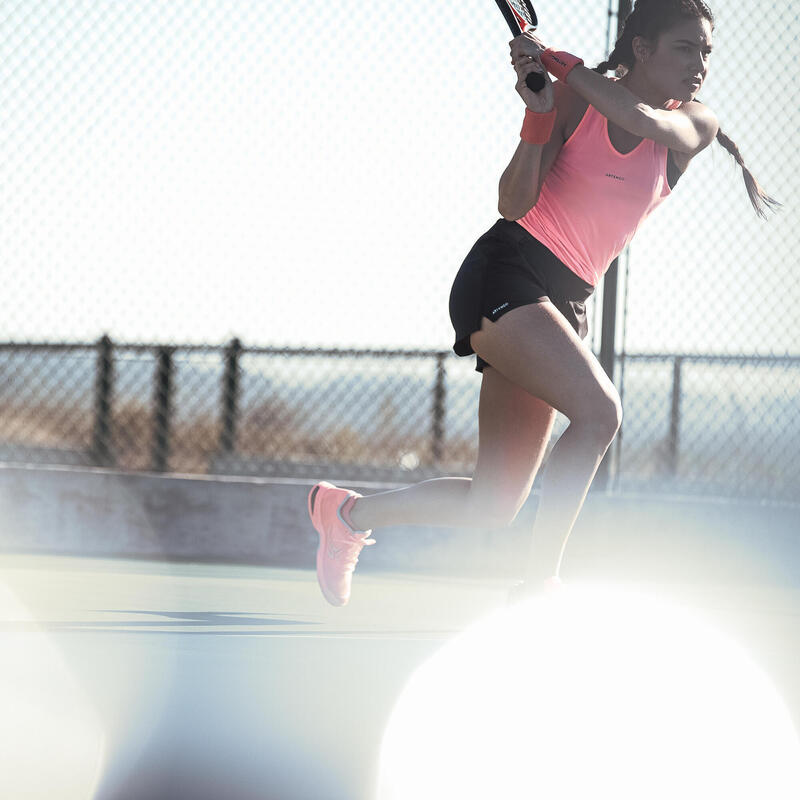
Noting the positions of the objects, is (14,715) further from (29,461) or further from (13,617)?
(29,461)

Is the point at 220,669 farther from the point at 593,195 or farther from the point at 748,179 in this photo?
the point at 748,179

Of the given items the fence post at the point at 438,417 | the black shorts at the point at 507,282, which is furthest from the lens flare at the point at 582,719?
the fence post at the point at 438,417

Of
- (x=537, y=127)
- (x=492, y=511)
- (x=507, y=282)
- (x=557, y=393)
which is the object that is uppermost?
(x=537, y=127)

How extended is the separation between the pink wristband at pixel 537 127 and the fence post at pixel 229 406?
125 inches

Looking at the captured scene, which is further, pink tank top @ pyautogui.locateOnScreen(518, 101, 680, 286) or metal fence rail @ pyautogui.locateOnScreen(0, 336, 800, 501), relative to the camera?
metal fence rail @ pyautogui.locateOnScreen(0, 336, 800, 501)

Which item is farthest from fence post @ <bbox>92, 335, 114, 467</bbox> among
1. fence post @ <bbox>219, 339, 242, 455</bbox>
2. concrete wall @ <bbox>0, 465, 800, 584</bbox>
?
fence post @ <bbox>219, 339, 242, 455</bbox>

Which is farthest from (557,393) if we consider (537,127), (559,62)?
(559,62)

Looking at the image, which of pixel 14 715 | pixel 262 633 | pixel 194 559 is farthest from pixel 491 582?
pixel 14 715

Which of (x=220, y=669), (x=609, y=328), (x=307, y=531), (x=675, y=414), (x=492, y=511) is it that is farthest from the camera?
(x=675, y=414)

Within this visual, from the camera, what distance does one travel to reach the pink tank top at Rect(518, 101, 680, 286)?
2967 mm

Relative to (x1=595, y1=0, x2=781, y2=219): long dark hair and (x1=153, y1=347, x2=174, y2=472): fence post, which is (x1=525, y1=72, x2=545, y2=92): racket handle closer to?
(x1=595, y1=0, x2=781, y2=219): long dark hair

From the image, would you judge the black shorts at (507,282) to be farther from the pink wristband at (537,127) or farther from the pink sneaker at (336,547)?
the pink sneaker at (336,547)

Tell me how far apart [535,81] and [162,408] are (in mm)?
3520

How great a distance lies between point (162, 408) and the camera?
594cm
